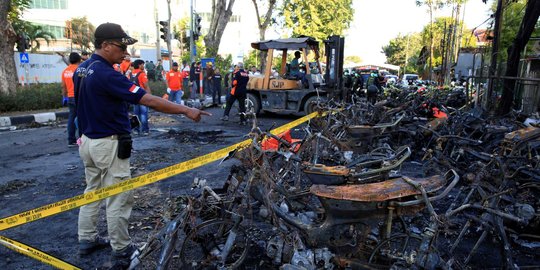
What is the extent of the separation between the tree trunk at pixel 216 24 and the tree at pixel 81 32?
23.8 meters

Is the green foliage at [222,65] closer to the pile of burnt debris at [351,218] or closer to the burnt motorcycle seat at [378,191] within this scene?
the pile of burnt debris at [351,218]

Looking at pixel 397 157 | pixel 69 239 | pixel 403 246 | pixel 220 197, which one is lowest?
pixel 69 239

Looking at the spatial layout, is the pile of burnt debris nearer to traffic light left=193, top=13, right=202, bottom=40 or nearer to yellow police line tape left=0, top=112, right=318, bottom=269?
yellow police line tape left=0, top=112, right=318, bottom=269

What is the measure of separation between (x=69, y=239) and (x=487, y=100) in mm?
10092

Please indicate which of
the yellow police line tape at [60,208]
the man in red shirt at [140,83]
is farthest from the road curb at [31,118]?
the yellow police line tape at [60,208]

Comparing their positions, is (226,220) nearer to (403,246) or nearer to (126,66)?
(403,246)

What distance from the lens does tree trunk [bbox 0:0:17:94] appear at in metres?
11.0

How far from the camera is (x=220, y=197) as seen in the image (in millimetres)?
3111

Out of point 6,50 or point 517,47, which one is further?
point 6,50

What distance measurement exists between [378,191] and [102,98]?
2.25 m

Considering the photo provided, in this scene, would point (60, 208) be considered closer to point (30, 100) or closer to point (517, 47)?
point (517, 47)

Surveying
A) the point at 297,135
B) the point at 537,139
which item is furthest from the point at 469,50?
the point at 537,139

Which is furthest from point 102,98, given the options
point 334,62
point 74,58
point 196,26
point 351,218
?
point 196,26

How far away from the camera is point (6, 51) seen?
460 inches
